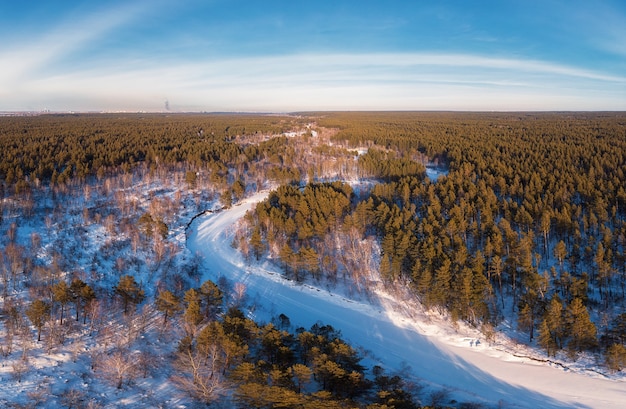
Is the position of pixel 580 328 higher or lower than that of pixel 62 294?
lower

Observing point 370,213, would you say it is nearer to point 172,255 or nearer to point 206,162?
point 172,255

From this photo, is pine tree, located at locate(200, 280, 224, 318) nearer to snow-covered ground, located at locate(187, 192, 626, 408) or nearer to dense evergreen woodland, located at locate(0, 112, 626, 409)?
dense evergreen woodland, located at locate(0, 112, 626, 409)

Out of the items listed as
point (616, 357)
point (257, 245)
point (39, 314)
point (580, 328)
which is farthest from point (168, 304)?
point (616, 357)

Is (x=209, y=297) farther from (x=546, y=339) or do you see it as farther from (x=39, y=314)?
(x=546, y=339)

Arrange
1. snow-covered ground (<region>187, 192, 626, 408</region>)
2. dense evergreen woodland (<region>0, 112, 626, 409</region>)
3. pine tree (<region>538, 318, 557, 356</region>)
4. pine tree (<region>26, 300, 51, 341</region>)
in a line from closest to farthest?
dense evergreen woodland (<region>0, 112, 626, 409</region>) → pine tree (<region>26, 300, 51, 341</region>) → snow-covered ground (<region>187, 192, 626, 408</region>) → pine tree (<region>538, 318, 557, 356</region>)

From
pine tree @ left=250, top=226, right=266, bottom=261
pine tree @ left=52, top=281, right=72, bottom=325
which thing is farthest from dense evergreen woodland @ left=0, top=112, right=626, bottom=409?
pine tree @ left=250, top=226, right=266, bottom=261

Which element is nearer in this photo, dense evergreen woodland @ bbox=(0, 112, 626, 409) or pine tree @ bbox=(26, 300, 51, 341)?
dense evergreen woodland @ bbox=(0, 112, 626, 409)

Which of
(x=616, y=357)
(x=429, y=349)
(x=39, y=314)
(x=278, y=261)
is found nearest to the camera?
(x=39, y=314)
